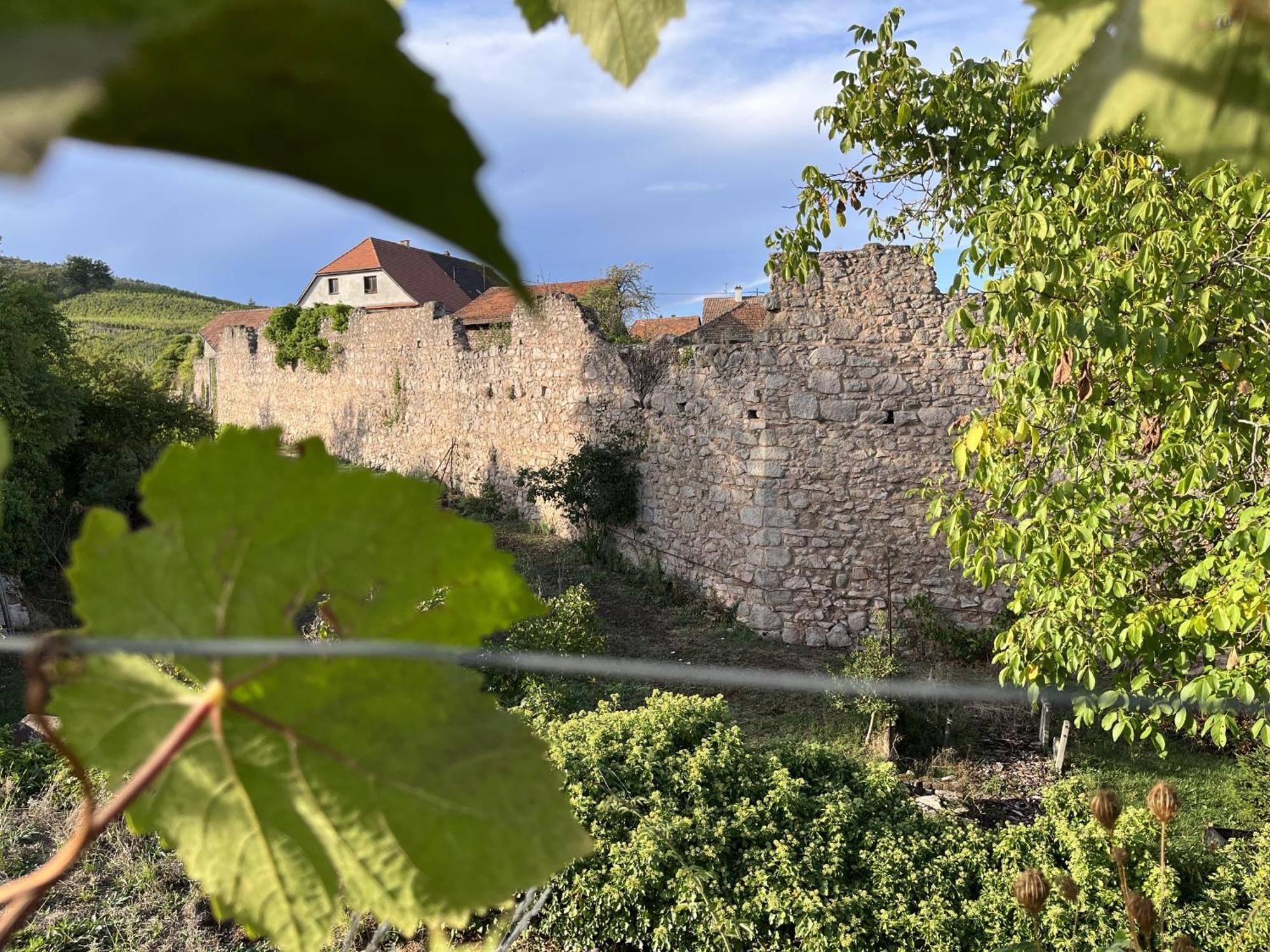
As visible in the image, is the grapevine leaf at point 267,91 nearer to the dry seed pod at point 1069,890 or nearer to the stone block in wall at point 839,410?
the dry seed pod at point 1069,890

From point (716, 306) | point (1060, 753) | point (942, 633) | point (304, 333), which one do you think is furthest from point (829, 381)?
point (716, 306)

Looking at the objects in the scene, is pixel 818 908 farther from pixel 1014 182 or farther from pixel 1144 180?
pixel 1014 182

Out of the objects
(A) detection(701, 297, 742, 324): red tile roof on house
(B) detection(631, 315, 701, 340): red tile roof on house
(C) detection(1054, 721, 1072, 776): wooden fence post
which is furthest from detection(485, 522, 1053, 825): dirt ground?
(A) detection(701, 297, 742, 324): red tile roof on house

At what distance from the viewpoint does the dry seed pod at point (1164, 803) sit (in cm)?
126

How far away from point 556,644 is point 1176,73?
6109 mm

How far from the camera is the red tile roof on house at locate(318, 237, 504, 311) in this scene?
85.4 ft

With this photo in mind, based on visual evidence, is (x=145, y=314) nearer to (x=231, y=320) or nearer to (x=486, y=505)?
(x=231, y=320)

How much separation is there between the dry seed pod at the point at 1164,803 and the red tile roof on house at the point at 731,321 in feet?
19.1

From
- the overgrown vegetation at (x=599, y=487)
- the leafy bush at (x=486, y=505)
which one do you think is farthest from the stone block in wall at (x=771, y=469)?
the leafy bush at (x=486, y=505)

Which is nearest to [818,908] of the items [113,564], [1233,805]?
[1233,805]

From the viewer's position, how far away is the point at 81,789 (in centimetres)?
21

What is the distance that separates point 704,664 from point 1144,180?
404 centimetres

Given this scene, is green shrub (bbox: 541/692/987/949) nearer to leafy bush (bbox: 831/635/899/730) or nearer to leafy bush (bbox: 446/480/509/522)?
leafy bush (bbox: 831/635/899/730)

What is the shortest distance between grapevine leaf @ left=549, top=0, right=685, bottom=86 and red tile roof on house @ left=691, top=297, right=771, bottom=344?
6708 mm
